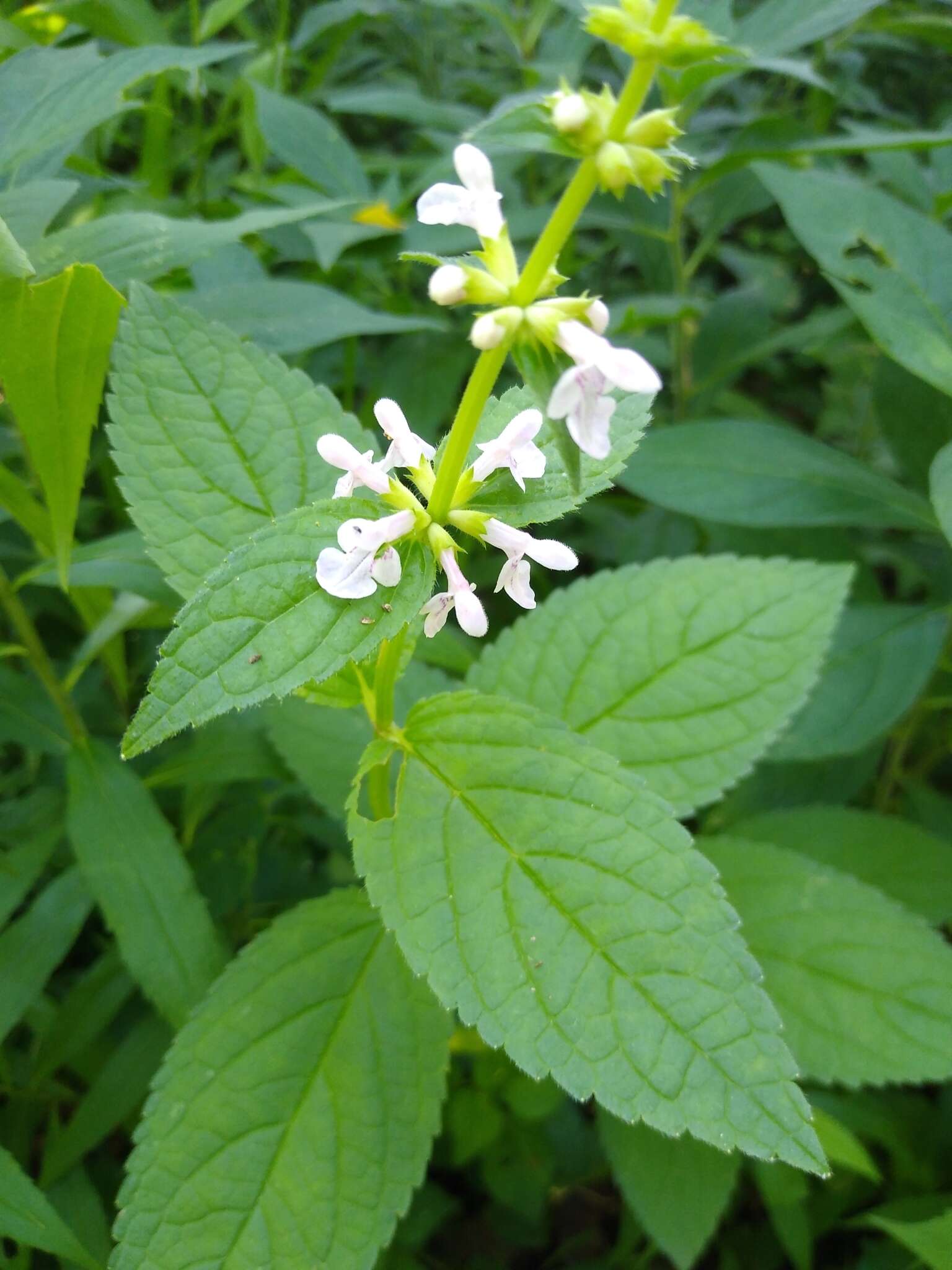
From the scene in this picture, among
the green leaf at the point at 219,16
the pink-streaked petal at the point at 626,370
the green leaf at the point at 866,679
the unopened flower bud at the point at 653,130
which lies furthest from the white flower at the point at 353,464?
the green leaf at the point at 219,16

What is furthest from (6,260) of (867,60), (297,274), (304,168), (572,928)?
(867,60)

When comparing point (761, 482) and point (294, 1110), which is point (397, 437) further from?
point (761, 482)

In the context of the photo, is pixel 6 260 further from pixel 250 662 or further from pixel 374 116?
pixel 374 116

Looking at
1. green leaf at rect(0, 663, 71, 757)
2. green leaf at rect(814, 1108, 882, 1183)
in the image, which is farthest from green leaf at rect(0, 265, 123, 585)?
green leaf at rect(814, 1108, 882, 1183)

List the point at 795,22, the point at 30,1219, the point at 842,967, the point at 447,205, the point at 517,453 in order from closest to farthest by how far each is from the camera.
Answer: the point at 447,205, the point at 517,453, the point at 30,1219, the point at 842,967, the point at 795,22

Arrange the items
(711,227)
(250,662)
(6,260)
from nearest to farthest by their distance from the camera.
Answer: (250,662), (6,260), (711,227)

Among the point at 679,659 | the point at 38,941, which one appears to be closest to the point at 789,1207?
the point at 679,659
